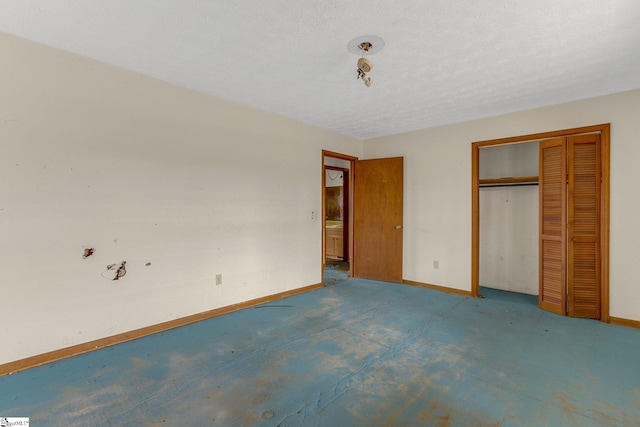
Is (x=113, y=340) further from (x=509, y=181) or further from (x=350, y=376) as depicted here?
(x=509, y=181)

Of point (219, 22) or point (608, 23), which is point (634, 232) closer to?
point (608, 23)

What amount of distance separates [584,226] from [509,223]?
1.06 m

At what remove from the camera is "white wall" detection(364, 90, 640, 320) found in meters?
3.14

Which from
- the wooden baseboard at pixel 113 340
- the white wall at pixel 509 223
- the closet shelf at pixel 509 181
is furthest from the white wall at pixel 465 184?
the wooden baseboard at pixel 113 340

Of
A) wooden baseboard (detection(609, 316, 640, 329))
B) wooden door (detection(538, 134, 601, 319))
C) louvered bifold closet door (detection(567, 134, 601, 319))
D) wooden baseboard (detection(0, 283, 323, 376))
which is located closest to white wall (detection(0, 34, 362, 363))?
wooden baseboard (detection(0, 283, 323, 376))

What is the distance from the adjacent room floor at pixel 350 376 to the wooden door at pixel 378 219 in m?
1.69

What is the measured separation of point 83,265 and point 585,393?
3838 mm

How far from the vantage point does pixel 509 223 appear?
175 inches

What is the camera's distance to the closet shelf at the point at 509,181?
4.16 metres

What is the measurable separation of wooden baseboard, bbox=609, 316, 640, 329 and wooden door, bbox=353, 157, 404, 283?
2457 mm

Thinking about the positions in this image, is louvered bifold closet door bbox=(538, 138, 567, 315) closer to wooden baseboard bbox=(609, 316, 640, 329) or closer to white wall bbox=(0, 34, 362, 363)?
wooden baseboard bbox=(609, 316, 640, 329)

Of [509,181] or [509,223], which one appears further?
[509,223]

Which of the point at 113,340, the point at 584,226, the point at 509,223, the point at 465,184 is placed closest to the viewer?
the point at 113,340

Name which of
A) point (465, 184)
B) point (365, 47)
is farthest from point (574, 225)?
point (365, 47)
